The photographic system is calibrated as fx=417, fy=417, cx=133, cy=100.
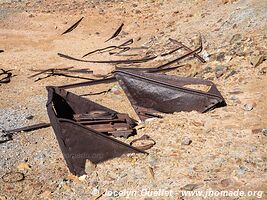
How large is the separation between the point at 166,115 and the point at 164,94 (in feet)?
1.38

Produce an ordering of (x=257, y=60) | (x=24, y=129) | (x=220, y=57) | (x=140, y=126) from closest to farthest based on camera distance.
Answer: (x=140, y=126) < (x=24, y=129) < (x=257, y=60) < (x=220, y=57)

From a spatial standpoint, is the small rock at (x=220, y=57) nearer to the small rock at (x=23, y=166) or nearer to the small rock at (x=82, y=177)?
the small rock at (x=82, y=177)

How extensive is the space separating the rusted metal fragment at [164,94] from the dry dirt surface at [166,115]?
9.6 inches

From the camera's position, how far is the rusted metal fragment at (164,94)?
8.03 metres

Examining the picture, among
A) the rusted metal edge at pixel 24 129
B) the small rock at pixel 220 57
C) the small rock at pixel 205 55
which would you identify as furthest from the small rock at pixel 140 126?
the small rock at pixel 205 55

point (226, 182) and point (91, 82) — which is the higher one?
point (226, 182)

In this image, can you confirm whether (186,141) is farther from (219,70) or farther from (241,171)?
(219,70)

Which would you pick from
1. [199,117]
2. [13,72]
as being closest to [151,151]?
[199,117]

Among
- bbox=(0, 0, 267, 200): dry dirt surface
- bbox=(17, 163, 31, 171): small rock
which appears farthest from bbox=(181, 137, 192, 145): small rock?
bbox=(17, 163, 31, 171): small rock

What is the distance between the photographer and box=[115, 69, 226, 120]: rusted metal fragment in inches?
316

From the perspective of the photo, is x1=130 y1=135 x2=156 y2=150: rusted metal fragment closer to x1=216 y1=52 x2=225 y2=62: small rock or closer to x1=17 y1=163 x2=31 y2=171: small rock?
x1=17 y1=163 x2=31 y2=171: small rock

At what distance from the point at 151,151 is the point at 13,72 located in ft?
23.4

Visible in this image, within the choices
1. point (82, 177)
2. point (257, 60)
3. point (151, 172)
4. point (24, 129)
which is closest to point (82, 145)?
point (82, 177)

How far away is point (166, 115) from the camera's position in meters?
8.16
